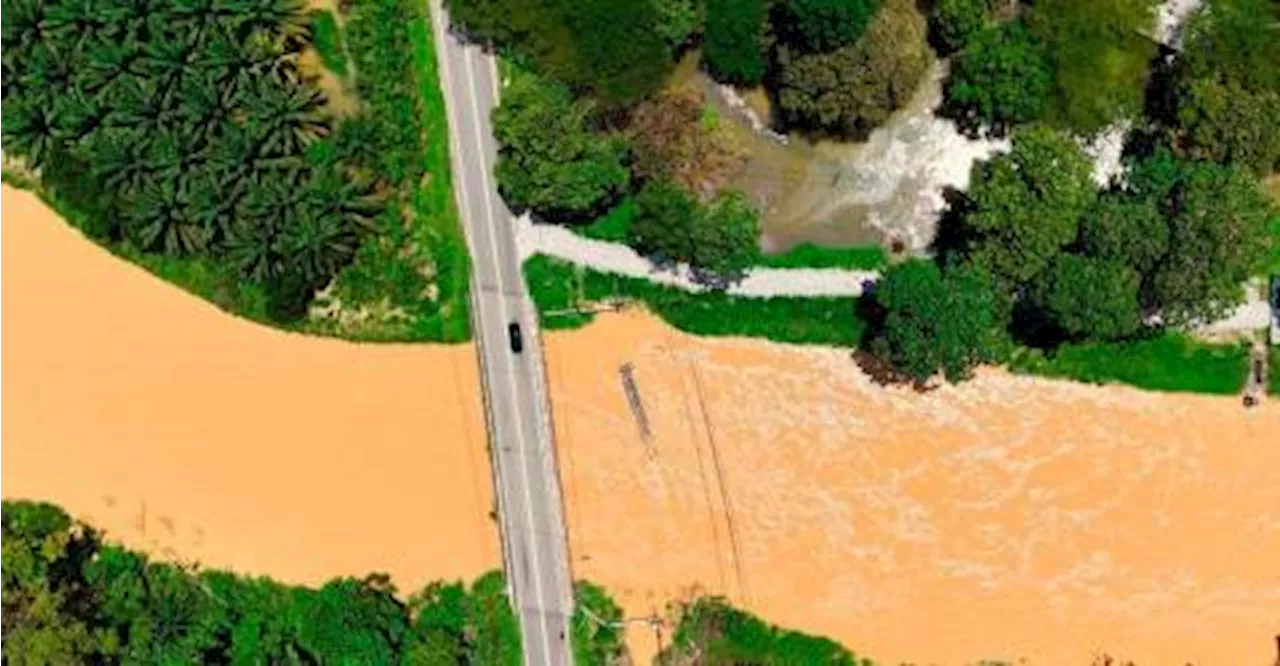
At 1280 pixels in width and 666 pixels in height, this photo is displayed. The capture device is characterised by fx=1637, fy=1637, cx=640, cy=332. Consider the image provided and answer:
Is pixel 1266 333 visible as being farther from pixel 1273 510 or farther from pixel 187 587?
pixel 187 587

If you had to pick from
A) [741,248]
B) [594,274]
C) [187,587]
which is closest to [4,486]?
[187,587]

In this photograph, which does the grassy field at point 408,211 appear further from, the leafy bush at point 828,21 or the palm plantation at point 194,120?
the leafy bush at point 828,21

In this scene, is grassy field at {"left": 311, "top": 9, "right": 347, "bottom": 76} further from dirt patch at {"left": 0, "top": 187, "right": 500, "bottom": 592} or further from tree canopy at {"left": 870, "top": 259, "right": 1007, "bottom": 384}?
tree canopy at {"left": 870, "top": 259, "right": 1007, "bottom": 384}

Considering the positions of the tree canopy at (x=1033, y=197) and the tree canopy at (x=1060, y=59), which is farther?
the tree canopy at (x=1060, y=59)

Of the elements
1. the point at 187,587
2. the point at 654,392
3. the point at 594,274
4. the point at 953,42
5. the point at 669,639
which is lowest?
the point at 669,639

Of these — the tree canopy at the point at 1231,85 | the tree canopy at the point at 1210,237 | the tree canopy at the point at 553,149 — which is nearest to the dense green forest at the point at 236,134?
the tree canopy at the point at 553,149
